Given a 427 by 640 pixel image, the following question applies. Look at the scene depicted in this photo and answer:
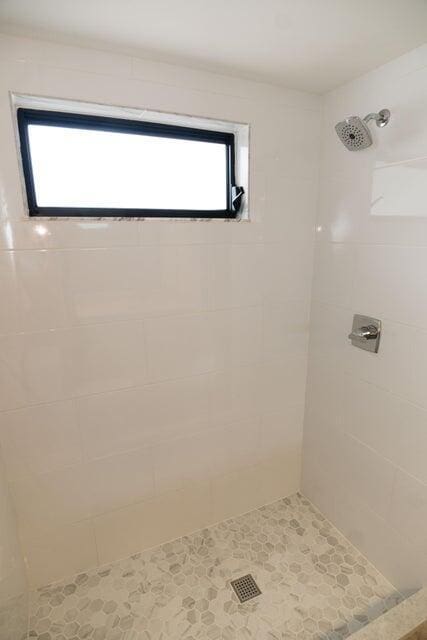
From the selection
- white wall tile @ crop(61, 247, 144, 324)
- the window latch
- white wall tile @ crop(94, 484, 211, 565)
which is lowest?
white wall tile @ crop(94, 484, 211, 565)

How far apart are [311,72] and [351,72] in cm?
16

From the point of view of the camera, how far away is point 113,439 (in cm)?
134

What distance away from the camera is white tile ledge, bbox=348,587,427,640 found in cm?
86

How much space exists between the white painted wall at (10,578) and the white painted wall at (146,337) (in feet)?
0.19

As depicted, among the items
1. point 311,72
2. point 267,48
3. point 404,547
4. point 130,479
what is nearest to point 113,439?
point 130,479

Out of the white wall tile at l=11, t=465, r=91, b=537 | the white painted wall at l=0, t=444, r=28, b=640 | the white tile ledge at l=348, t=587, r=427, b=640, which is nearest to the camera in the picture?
the white tile ledge at l=348, t=587, r=427, b=640

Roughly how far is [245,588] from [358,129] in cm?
189

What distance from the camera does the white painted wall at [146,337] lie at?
3.66 ft

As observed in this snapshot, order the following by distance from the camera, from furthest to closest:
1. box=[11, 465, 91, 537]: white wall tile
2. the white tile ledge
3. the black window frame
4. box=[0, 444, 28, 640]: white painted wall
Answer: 1. box=[11, 465, 91, 537]: white wall tile
2. the black window frame
3. box=[0, 444, 28, 640]: white painted wall
4. the white tile ledge

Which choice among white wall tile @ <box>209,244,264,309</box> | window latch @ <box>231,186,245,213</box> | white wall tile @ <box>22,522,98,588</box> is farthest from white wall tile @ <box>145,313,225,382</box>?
white wall tile @ <box>22,522,98,588</box>

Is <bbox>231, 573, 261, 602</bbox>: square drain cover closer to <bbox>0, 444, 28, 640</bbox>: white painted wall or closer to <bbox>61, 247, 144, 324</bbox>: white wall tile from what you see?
<bbox>0, 444, 28, 640</bbox>: white painted wall

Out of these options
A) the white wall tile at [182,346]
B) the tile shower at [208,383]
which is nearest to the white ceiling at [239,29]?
the tile shower at [208,383]

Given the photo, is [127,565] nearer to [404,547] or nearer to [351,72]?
[404,547]

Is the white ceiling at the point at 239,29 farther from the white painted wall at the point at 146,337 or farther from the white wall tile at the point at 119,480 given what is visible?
the white wall tile at the point at 119,480
